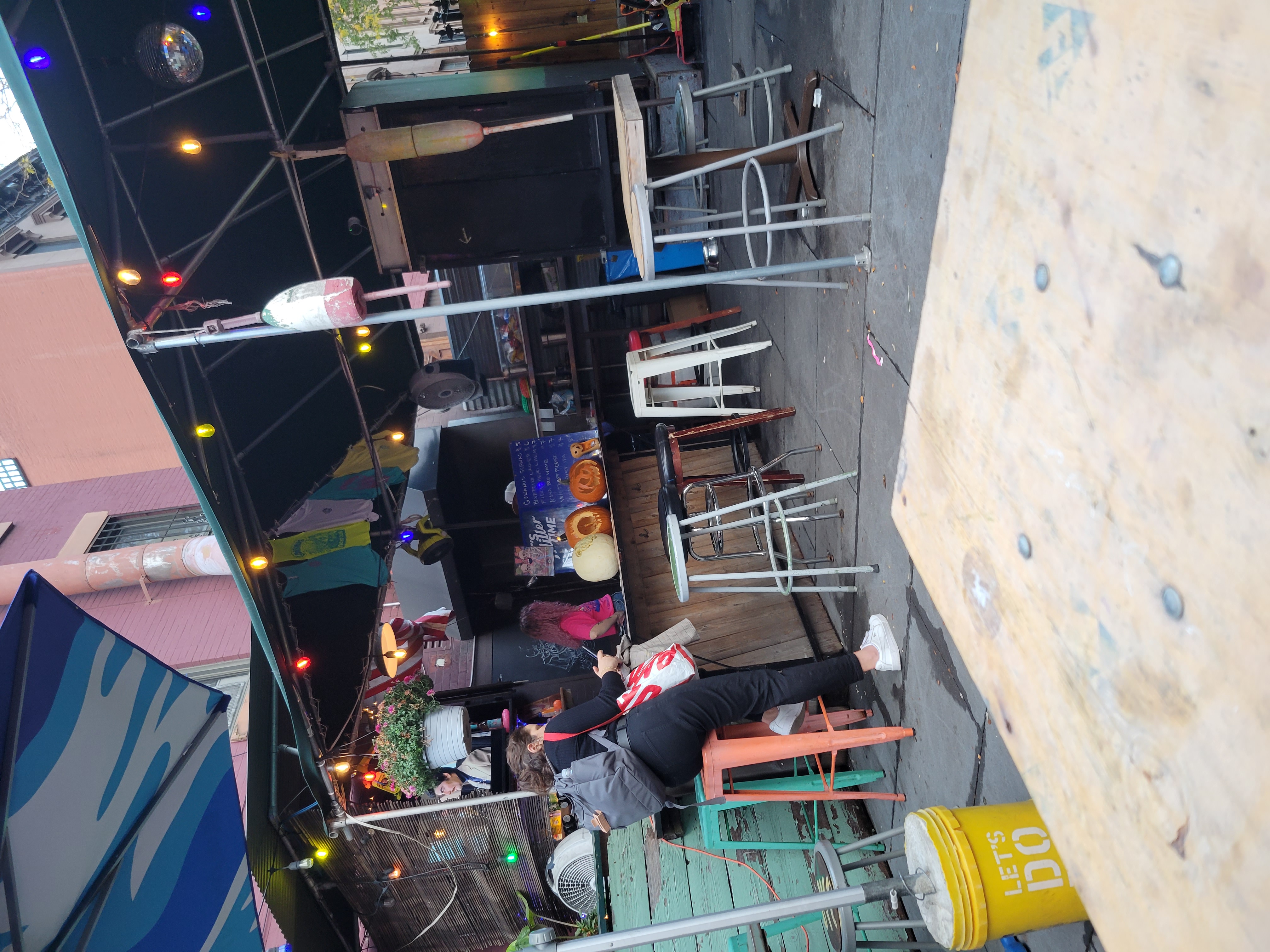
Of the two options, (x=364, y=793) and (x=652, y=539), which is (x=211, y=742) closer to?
(x=364, y=793)

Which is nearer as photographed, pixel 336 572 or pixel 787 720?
pixel 787 720

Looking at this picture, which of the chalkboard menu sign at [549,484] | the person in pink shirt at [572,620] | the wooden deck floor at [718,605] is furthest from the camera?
the person in pink shirt at [572,620]

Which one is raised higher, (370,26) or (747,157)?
(370,26)

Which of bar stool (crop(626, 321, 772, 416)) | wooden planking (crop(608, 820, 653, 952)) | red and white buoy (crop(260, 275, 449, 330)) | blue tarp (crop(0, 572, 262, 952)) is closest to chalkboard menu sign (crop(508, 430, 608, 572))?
bar stool (crop(626, 321, 772, 416))

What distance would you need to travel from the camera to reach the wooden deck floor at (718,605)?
5344mm

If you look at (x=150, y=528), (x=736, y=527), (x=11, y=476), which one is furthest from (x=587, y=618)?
(x=11, y=476)

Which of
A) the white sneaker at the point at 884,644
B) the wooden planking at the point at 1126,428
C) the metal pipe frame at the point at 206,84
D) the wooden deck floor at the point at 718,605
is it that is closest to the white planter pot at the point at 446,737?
the wooden deck floor at the point at 718,605

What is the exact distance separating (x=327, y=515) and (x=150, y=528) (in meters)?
6.88

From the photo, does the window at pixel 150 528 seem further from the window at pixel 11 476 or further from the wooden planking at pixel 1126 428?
the wooden planking at pixel 1126 428

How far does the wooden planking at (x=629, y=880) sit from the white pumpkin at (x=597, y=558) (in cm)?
243

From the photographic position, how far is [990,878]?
224 centimetres

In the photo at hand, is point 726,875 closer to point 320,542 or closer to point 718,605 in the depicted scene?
point 718,605

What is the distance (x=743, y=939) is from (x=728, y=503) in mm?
3507

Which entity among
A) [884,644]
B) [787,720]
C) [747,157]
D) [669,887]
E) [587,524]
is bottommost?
[669,887]
